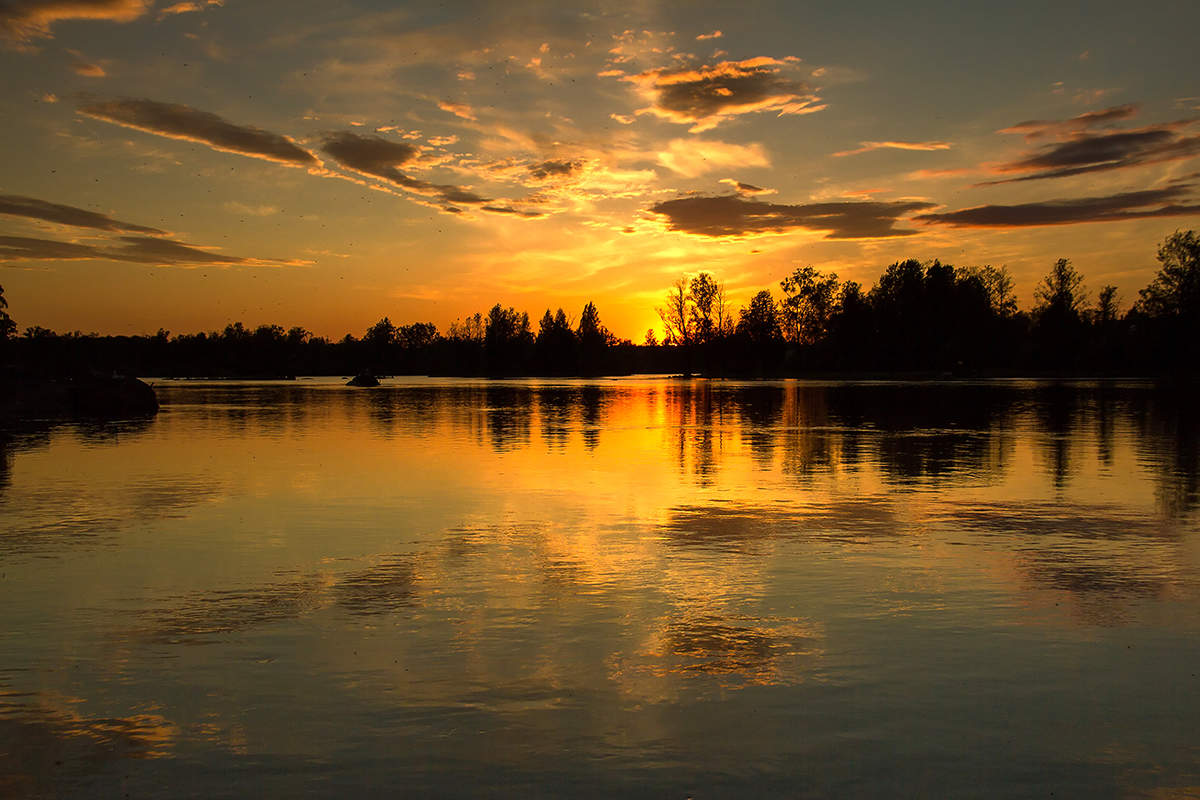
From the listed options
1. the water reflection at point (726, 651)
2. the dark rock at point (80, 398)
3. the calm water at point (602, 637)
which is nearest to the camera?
the calm water at point (602, 637)

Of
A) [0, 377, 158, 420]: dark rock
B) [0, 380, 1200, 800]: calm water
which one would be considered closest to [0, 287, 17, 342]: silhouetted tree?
[0, 377, 158, 420]: dark rock

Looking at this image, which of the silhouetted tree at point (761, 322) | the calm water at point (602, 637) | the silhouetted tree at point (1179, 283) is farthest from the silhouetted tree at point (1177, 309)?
the calm water at point (602, 637)

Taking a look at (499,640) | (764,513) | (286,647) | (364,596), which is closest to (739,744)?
(499,640)

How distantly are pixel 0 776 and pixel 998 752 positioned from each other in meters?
6.29

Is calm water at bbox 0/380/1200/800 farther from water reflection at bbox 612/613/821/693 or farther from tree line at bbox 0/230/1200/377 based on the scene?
tree line at bbox 0/230/1200/377

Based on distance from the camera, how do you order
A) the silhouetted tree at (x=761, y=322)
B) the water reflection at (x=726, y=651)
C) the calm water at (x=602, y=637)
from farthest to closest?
the silhouetted tree at (x=761, y=322)
the water reflection at (x=726, y=651)
the calm water at (x=602, y=637)

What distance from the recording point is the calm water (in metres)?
5.36

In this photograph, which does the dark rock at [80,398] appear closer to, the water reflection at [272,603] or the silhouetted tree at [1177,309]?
the water reflection at [272,603]

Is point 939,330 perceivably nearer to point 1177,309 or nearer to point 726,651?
point 1177,309

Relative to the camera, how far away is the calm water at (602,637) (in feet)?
17.6

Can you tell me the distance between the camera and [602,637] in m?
7.80

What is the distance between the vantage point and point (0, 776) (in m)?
5.23

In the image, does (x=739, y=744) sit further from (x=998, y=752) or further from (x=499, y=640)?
(x=499, y=640)

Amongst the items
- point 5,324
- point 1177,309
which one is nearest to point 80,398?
point 5,324
